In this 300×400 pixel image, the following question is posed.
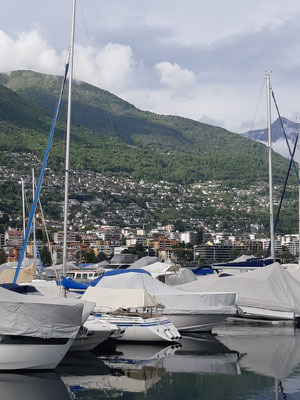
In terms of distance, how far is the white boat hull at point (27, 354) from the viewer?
16.3 metres

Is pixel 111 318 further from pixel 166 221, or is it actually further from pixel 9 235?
pixel 166 221

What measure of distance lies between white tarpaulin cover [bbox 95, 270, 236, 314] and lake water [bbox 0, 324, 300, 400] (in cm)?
177

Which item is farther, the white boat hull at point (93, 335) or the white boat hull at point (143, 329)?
the white boat hull at point (143, 329)

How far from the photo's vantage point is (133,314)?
22000mm

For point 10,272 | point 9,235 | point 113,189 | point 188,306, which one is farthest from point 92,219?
point 188,306

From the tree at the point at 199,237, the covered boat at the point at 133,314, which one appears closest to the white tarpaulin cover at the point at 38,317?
the covered boat at the point at 133,314

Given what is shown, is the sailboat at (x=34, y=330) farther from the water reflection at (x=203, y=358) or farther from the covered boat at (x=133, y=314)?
the covered boat at (x=133, y=314)

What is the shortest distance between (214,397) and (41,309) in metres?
4.45

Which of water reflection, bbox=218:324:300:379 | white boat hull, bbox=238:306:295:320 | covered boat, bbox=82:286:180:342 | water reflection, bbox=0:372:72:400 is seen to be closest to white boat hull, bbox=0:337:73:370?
water reflection, bbox=0:372:72:400

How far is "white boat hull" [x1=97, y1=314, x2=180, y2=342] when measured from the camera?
842 inches

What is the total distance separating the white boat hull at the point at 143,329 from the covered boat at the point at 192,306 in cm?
256

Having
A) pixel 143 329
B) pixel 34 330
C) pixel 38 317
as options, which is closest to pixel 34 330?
pixel 34 330

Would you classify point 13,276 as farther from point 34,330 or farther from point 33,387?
point 33,387

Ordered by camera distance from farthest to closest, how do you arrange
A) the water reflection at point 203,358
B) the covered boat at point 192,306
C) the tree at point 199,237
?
the tree at point 199,237 → the covered boat at point 192,306 → the water reflection at point 203,358
